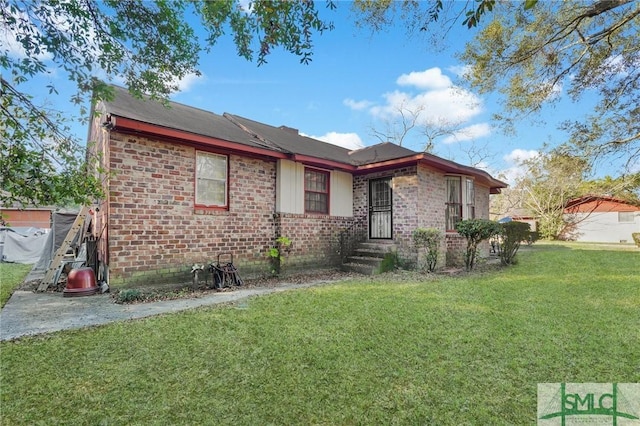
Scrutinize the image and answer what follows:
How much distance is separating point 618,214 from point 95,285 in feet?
112

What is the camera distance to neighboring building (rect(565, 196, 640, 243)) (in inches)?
990

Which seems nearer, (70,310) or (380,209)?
(70,310)

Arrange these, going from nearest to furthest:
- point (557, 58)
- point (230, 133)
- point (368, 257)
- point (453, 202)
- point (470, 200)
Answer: point (557, 58), point (230, 133), point (368, 257), point (453, 202), point (470, 200)

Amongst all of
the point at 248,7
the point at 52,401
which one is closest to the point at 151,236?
the point at 52,401

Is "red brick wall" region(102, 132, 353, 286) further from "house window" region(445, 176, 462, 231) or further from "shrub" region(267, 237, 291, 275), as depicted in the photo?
"house window" region(445, 176, 462, 231)

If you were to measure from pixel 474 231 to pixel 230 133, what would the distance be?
7.19m

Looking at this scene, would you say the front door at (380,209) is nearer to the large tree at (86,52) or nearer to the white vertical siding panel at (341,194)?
the white vertical siding panel at (341,194)

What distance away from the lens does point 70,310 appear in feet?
16.4

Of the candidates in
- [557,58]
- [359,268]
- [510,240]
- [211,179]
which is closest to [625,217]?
[510,240]

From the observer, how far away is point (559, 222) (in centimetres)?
2525

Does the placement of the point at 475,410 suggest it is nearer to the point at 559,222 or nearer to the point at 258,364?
the point at 258,364

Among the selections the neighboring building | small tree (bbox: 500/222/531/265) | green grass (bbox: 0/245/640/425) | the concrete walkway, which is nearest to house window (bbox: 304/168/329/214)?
the concrete walkway

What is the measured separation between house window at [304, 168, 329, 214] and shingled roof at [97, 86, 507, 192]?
542 mm

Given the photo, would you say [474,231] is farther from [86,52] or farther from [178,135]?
[86,52]
